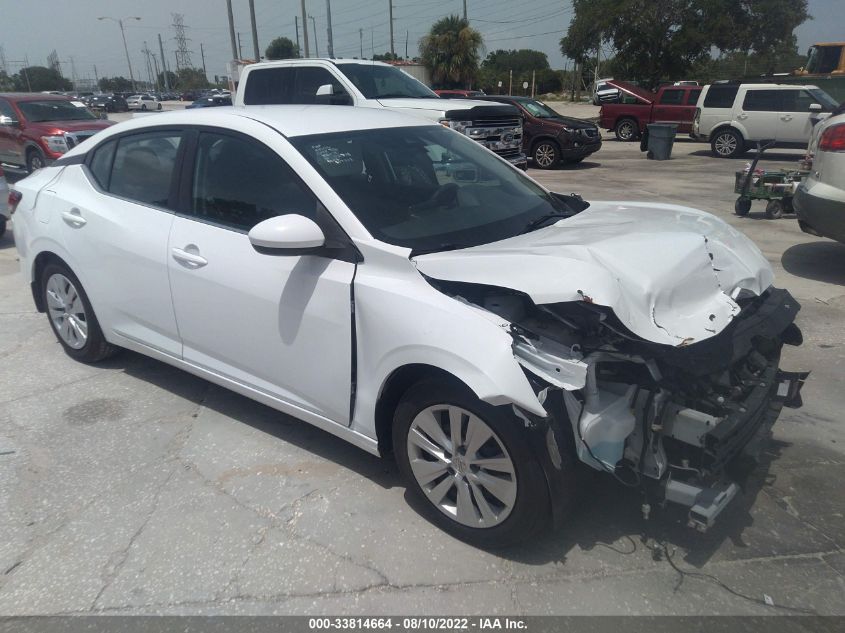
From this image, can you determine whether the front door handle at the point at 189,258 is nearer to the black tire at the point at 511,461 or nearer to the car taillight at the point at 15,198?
the black tire at the point at 511,461

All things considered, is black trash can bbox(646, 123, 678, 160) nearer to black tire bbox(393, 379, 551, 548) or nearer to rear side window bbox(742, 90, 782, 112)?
rear side window bbox(742, 90, 782, 112)

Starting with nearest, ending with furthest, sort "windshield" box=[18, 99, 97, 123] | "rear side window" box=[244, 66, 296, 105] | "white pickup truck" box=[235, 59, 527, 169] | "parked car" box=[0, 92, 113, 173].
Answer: "white pickup truck" box=[235, 59, 527, 169], "rear side window" box=[244, 66, 296, 105], "parked car" box=[0, 92, 113, 173], "windshield" box=[18, 99, 97, 123]

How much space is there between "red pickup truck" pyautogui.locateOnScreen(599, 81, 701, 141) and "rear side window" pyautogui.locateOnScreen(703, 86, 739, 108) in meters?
2.91

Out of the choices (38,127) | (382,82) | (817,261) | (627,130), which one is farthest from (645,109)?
(38,127)

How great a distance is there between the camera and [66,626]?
8.12 ft

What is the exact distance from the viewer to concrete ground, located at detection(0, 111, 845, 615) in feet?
8.47

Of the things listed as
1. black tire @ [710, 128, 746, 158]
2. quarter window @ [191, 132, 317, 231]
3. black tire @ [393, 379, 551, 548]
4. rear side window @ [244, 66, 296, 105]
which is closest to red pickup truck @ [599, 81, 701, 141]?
black tire @ [710, 128, 746, 158]

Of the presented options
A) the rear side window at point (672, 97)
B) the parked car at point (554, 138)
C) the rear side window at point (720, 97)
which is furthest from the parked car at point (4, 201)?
the rear side window at point (672, 97)

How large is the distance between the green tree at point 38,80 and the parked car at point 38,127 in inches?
2956

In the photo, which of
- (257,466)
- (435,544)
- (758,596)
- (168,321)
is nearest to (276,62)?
(168,321)

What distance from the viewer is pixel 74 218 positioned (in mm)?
4250

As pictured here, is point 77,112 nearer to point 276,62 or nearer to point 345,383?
point 276,62

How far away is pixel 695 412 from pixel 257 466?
220 cm

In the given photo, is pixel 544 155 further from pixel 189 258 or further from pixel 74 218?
pixel 189 258
